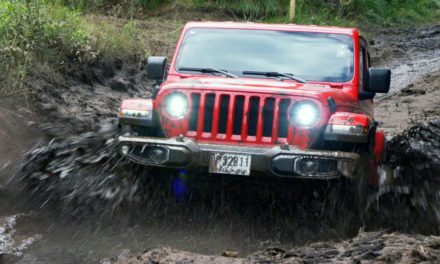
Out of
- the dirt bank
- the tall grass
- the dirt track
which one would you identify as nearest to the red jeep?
the dirt track

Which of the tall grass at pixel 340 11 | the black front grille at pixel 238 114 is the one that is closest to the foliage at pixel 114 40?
the tall grass at pixel 340 11

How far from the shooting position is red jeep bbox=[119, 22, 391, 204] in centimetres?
496

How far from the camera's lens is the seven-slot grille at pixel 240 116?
5238mm

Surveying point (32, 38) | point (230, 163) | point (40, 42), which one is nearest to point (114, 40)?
point (40, 42)

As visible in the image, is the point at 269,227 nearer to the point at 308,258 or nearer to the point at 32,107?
the point at 308,258

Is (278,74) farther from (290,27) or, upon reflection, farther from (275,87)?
(290,27)

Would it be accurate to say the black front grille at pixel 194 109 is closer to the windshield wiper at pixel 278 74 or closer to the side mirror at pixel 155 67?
the windshield wiper at pixel 278 74

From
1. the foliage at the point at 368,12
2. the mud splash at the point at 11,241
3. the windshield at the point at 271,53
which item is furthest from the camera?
the foliage at the point at 368,12

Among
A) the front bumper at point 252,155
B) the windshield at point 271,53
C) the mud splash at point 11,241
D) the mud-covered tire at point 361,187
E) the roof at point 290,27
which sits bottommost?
the mud splash at point 11,241

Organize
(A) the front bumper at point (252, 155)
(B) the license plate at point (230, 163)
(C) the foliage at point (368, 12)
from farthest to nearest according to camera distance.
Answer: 1. (C) the foliage at point (368, 12)
2. (B) the license plate at point (230, 163)
3. (A) the front bumper at point (252, 155)

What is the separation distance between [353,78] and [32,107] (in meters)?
3.49

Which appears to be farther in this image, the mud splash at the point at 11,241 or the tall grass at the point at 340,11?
the tall grass at the point at 340,11

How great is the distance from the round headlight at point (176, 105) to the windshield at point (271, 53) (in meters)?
0.84

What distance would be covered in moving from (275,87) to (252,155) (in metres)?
0.71
